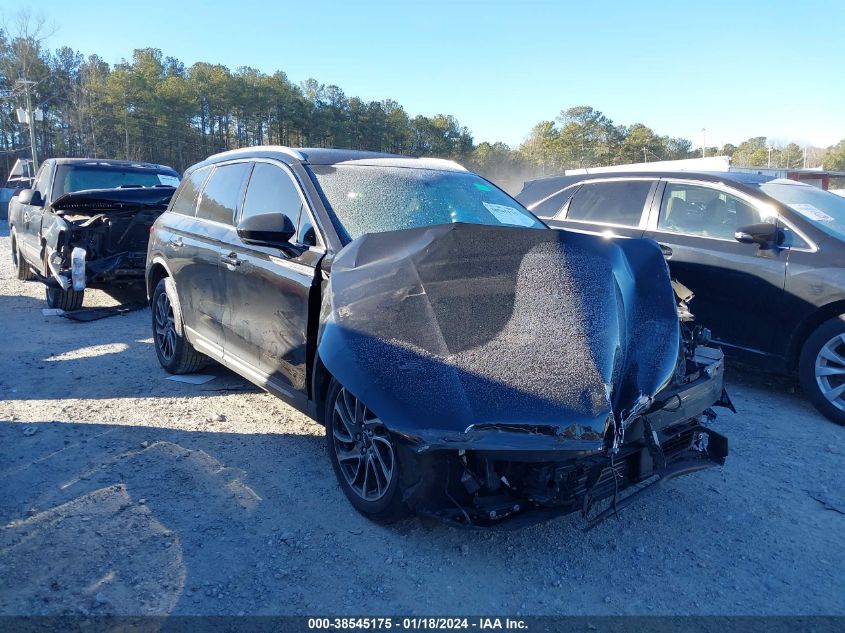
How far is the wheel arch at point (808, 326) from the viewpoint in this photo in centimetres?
482

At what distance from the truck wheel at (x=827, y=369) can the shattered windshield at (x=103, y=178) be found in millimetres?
8906

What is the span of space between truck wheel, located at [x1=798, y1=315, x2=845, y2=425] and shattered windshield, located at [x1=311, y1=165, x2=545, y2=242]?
7.74 ft

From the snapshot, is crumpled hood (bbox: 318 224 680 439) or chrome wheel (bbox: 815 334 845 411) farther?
chrome wheel (bbox: 815 334 845 411)

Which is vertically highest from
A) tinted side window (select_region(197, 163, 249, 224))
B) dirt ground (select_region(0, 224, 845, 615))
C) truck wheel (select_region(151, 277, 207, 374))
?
tinted side window (select_region(197, 163, 249, 224))

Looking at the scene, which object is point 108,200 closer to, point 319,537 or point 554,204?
point 554,204

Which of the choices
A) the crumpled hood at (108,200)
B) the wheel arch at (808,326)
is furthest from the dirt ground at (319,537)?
the crumpled hood at (108,200)

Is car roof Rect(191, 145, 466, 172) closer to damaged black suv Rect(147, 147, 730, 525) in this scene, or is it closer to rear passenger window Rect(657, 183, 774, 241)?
damaged black suv Rect(147, 147, 730, 525)

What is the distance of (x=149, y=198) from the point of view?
334 inches

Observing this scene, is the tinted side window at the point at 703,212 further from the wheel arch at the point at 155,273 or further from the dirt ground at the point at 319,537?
the wheel arch at the point at 155,273

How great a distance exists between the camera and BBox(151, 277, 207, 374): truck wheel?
542cm

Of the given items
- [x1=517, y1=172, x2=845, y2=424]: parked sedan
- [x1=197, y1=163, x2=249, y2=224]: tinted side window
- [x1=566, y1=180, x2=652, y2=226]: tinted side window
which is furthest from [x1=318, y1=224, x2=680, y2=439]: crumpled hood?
[x1=566, y1=180, x2=652, y2=226]: tinted side window

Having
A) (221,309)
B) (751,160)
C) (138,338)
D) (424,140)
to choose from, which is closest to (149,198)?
(138,338)

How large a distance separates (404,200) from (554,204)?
354cm

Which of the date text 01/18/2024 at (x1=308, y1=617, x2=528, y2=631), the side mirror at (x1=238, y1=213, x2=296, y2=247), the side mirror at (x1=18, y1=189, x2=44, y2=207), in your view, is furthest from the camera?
the side mirror at (x1=18, y1=189, x2=44, y2=207)
